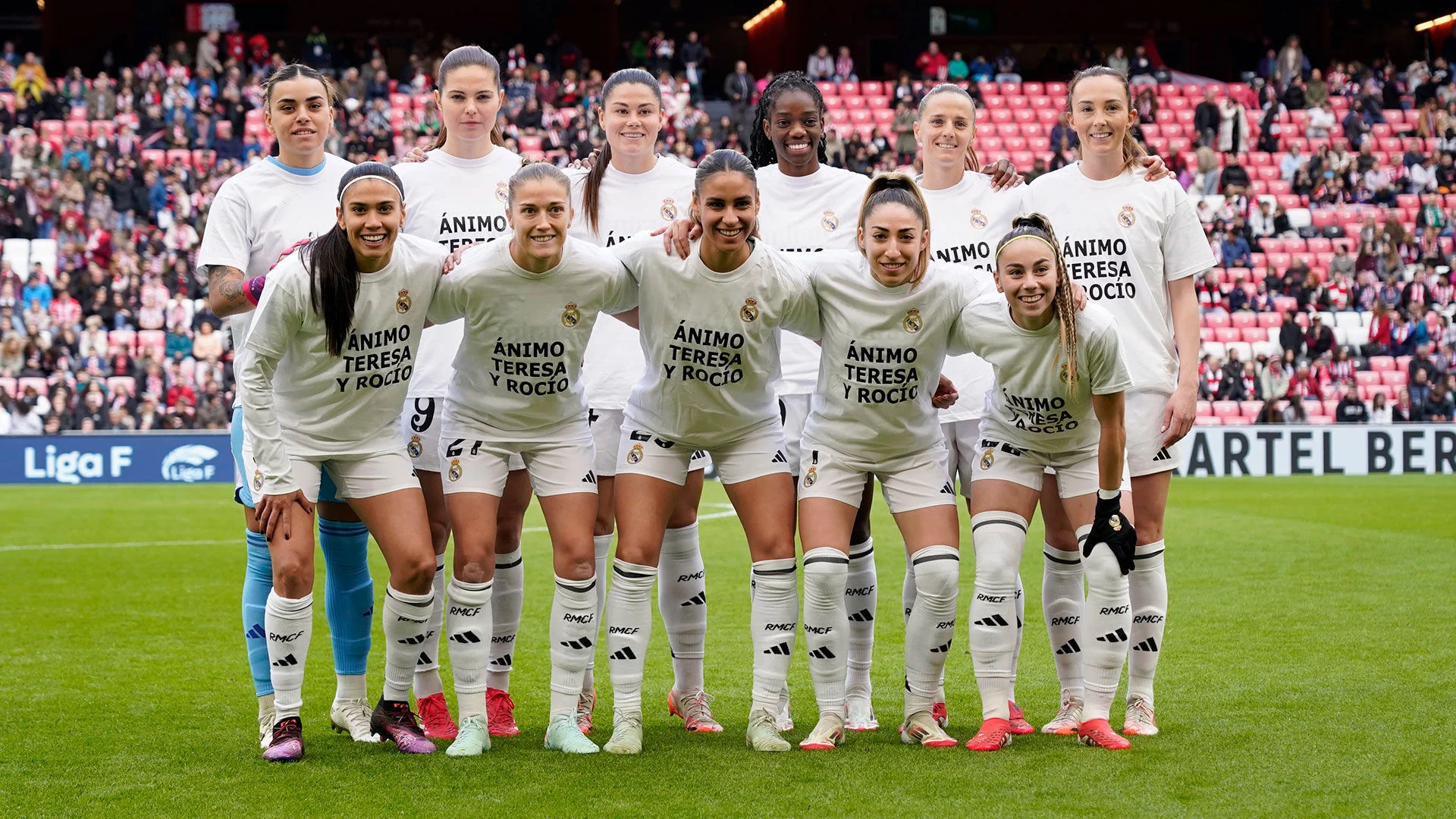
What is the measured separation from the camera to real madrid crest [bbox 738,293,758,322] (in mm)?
5113

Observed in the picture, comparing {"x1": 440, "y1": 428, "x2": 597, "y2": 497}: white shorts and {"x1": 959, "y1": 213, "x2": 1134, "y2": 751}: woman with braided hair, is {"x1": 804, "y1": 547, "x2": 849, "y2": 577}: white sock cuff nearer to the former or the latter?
{"x1": 959, "y1": 213, "x2": 1134, "y2": 751}: woman with braided hair

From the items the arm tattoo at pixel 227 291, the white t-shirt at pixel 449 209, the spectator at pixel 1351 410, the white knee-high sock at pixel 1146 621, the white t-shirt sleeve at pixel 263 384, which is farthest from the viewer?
the spectator at pixel 1351 410

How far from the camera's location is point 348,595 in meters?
5.46

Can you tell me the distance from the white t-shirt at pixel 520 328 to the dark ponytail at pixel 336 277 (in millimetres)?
318

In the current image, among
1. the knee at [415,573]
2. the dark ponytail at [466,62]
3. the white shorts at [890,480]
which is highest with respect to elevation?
the dark ponytail at [466,62]

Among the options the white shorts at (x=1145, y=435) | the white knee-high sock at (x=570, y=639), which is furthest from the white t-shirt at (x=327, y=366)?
the white shorts at (x=1145, y=435)

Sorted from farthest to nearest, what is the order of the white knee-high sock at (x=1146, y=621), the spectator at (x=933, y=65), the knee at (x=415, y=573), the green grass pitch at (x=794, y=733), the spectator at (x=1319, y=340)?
the spectator at (x=933, y=65)
the spectator at (x=1319, y=340)
the white knee-high sock at (x=1146, y=621)
the knee at (x=415, y=573)
the green grass pitch at (x=794, y=733)

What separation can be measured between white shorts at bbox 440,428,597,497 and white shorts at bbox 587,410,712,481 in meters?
0.42

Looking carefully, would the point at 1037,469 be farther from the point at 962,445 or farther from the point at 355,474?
the point at 355,474

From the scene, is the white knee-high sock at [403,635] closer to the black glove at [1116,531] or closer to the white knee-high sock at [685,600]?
the white knee-high sock at [685,600]

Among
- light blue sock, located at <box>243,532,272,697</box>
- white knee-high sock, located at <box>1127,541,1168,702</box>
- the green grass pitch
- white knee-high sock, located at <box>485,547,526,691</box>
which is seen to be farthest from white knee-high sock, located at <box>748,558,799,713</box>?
light blue sock, located at <box>243,532,272,697</box>

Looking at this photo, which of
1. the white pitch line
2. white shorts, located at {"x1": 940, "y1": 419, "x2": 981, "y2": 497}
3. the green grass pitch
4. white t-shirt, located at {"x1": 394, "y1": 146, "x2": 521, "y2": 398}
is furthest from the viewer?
the white pitch line

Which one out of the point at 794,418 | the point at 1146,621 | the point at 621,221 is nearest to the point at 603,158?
the point at 621,221

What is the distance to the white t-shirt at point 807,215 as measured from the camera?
5.81 meters
